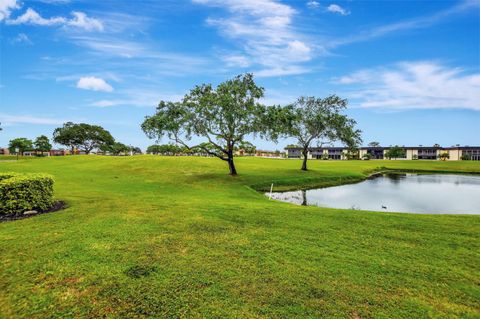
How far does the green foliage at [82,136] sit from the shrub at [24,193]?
114 meters

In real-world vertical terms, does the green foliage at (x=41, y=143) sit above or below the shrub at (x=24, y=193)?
above

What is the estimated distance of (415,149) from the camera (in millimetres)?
152000

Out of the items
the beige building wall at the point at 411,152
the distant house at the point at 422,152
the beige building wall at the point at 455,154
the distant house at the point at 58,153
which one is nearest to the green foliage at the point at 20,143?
the distant house at the point at 58,153

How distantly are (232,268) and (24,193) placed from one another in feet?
36.8

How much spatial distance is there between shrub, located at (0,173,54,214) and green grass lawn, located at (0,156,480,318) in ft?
4.27

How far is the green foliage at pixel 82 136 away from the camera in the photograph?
11188cm

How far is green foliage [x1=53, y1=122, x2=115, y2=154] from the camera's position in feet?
367

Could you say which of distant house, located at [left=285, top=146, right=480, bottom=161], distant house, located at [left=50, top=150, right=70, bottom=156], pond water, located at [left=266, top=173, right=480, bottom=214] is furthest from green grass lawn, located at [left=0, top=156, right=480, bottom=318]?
distant house, located at [left=50, top=150, right=70, bottom=156]

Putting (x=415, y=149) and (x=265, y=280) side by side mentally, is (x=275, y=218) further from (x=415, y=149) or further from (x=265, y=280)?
(x=415, y=149)

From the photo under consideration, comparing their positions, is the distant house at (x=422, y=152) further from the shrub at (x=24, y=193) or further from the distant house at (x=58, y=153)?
the distant house at (x=58, y=153)

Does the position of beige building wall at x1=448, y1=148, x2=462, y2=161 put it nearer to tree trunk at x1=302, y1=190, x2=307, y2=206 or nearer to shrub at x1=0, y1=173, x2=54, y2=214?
tree trunk at x1=302, y1=190, x2=307, y2=206

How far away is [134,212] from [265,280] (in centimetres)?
897

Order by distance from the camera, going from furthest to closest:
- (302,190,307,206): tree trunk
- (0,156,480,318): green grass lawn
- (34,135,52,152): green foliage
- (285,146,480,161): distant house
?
(285,146,480,161): distant house < (34,135,52,152): green foliage < (302,190,307,206): tree trunk < (0,156,480,318): green grass lawn

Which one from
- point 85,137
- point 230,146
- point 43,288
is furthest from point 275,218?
point 85,137
